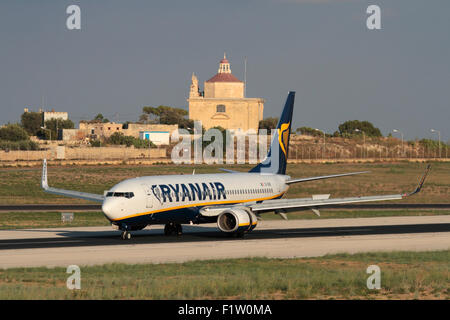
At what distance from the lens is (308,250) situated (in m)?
43.5

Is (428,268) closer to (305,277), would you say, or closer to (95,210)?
(305,277)

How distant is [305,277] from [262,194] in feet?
83.3

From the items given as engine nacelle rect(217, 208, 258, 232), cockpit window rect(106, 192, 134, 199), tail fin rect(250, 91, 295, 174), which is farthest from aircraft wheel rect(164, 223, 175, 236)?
tail fin rect(250, 91, 295, 174)

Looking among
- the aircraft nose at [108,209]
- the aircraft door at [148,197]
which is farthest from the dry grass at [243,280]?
the aircraft door at [148,197]

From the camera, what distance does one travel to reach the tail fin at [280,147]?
60969 mm

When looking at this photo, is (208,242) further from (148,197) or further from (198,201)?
(148,197)

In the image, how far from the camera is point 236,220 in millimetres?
49375

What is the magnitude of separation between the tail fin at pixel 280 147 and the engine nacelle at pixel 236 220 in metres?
10.6

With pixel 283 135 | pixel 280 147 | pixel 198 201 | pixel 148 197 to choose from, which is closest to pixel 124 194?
pixel 148 197

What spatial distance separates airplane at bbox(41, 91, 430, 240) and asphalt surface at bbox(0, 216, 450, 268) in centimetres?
119

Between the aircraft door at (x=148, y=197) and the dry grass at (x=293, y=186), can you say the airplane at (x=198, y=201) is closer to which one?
the aircraft door at (x=148, y=197)

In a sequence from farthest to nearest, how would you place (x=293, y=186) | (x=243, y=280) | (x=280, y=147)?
(x=293, y=186), (x=280, y=147), (x=243, y=280)

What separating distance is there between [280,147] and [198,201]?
42.0 feet

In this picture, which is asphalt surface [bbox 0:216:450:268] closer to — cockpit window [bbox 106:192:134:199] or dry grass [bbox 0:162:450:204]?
cockpit window [bbox 106:192:134:199]
